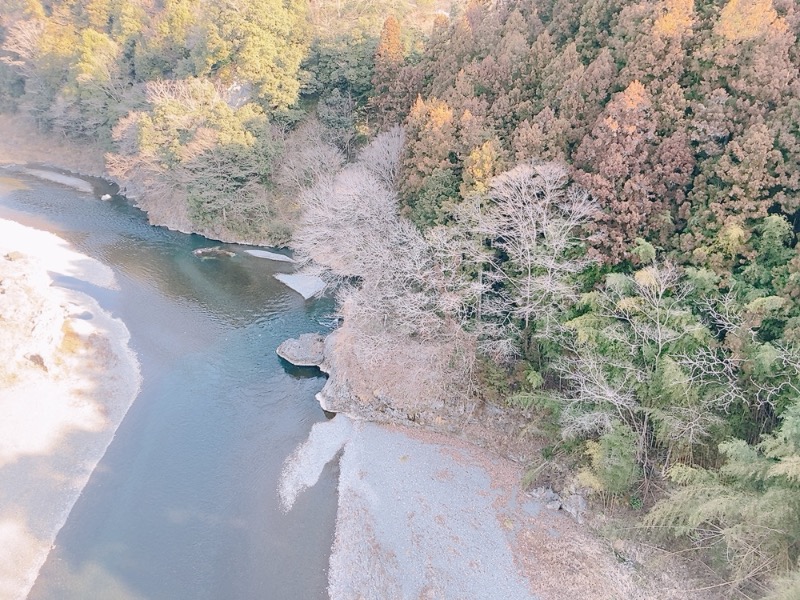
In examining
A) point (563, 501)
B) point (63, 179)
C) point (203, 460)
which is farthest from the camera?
point (63, 179)

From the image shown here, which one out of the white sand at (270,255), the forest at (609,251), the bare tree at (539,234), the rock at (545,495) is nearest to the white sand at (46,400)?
the white sand at (270,255)

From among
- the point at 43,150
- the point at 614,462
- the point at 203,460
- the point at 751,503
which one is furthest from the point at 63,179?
the point at 751,503

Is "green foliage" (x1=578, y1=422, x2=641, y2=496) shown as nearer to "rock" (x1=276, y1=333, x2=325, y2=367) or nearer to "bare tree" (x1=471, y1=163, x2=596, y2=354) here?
"bare tree" (x1=471, y1=163, x2=596, y2=354)

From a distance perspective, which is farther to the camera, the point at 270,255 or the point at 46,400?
the point at 270,255

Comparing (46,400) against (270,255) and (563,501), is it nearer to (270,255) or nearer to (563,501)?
(270,255)

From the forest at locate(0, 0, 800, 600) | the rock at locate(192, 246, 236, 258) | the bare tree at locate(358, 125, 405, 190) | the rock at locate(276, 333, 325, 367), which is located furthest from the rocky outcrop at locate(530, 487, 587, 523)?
the rock at locate(192, 246, 236, 258)

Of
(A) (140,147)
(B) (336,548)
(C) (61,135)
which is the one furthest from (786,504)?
(C) (61,135)

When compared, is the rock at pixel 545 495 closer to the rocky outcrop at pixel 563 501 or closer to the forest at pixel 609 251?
the rocky outcrop at pixel 563 501
